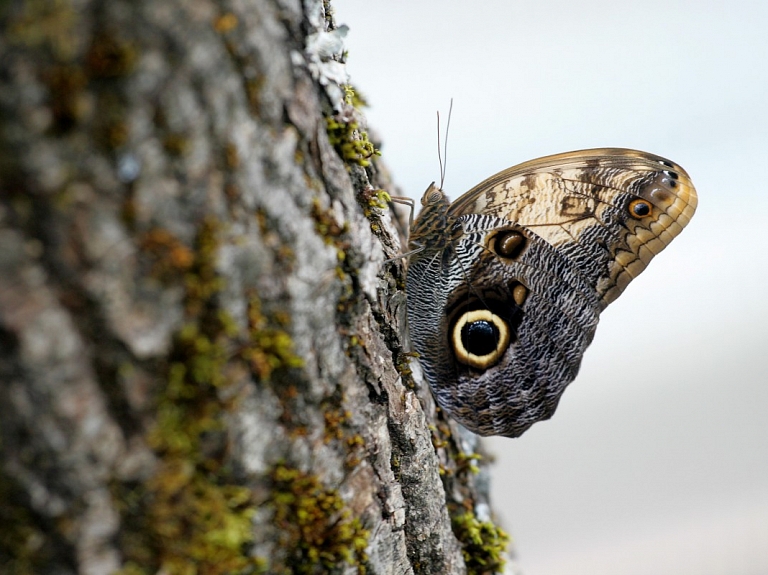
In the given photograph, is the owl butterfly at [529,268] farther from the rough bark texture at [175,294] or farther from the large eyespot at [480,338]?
the rough bark texture at [175,294]

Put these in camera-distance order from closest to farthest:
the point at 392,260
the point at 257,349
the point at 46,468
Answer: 1. the point at 46,468
2. the point at 257,349
3. the point at 392,260

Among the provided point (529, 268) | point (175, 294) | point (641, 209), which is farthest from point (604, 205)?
point (175, 294)

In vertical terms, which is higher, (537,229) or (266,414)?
(537,229)

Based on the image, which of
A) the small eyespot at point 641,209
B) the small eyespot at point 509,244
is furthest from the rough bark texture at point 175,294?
the small eyespot at point 641,209

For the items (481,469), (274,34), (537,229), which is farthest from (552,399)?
(274,34)

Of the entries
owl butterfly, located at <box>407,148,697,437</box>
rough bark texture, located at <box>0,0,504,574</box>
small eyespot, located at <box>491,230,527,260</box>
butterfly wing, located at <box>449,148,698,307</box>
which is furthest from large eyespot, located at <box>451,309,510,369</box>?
rough bark texture, located at <box>0,0,504,574</box>

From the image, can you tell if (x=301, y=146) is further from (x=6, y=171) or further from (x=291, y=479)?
(x=291, y=479)

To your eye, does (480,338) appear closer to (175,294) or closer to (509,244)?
(509,244)
